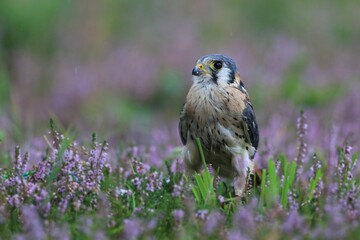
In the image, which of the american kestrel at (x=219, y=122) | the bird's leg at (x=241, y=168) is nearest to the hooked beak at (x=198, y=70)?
the american kestrel at (x=219, y=122)

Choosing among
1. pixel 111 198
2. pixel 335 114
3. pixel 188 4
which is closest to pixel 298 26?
pixel 188 4

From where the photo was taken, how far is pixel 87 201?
11.5 feet

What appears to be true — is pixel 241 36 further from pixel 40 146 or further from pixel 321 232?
pixel 321 232

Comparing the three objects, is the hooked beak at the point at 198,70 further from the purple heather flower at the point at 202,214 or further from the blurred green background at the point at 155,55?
the blurred green background at the point at 155,55

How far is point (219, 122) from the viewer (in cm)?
447

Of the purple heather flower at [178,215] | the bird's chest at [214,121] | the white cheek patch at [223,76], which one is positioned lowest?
the purple heather flower at [178,215]

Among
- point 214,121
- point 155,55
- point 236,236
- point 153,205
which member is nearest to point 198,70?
point 214,121

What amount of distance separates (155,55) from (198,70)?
22.0 ft

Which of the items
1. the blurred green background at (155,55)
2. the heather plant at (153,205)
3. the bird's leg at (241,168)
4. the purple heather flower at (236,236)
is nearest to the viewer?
the purple heather flower at (236,236)

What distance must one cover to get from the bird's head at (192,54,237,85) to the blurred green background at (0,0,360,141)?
296 cm

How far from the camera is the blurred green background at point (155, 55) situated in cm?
911

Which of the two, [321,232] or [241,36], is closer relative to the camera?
[321,232]

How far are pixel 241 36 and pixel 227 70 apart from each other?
7.54m

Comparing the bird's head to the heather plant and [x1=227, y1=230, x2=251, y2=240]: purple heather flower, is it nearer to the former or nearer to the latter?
the heather plant
